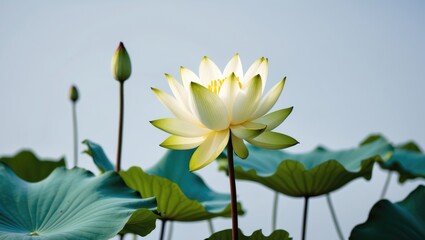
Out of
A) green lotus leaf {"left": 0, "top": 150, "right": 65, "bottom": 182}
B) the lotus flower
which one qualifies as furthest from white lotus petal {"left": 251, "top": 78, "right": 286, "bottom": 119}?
green lotus leaf {"left": 0, "top": 150, "right": 65, "bottom": 182}

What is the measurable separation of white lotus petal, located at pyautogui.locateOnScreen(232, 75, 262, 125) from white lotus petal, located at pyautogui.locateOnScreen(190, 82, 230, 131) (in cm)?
2

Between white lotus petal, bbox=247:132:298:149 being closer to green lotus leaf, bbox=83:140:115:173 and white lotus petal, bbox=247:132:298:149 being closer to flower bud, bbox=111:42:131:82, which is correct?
flower bud, bbox=111:42:131:82

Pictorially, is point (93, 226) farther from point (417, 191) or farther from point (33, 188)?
point (417, 191)

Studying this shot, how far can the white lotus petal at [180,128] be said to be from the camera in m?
1.00

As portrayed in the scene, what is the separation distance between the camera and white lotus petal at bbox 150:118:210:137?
3.27ft

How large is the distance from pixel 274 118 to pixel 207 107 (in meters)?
0.14

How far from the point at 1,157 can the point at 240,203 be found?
3.67 ft

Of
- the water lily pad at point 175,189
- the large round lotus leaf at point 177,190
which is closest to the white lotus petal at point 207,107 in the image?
the water lily pad at point 175,189

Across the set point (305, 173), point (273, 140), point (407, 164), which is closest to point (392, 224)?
point (305, 173)

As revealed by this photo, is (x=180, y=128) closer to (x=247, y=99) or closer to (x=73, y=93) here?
(x=247, y=99)

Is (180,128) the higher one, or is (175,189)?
(180,128)

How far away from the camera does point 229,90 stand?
3.17 ft

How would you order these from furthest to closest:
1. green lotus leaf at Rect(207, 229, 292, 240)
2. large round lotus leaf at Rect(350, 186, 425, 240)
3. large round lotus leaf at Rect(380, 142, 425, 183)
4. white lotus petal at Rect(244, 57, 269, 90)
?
1. large round lotus leaf at Rect(380, 142, 425, 183)
2. large round lotus leaf at Rect(350, 186, 425, 240)
3. green lotus leaf at Rect(207, 229, 292, 240)
4. white lotus petal at Rect(244, 57, 269, 90)

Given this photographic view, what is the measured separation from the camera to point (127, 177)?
155 cm
